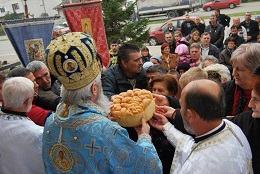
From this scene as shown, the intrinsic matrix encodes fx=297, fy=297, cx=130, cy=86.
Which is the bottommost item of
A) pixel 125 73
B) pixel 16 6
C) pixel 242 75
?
pixel 16 6

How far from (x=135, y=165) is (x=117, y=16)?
9.59 m

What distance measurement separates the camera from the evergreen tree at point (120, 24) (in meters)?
10.8

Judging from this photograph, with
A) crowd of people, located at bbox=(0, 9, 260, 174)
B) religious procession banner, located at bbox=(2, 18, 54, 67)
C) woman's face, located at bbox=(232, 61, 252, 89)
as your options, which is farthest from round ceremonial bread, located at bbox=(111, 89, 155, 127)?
religious procession banner, located at bbox=(2, 18, 54, 67)

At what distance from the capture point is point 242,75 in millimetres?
2922

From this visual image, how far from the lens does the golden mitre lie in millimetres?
1816

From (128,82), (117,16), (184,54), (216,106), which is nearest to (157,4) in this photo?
(117,16)

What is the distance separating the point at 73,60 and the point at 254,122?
1.46 metres

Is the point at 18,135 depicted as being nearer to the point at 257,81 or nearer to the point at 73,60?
the point at 73,60

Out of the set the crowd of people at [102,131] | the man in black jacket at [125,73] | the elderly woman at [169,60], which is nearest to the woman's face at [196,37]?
the elderly woman at [169,60]

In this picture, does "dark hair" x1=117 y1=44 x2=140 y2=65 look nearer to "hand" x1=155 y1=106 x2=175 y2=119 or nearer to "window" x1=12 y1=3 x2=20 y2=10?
"hand" x1=155 y1=106 x2=175 y2=119

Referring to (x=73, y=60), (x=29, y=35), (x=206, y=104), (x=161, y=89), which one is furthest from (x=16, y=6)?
(x=206, y=104)

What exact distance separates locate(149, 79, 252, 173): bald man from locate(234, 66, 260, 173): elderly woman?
0.27 m

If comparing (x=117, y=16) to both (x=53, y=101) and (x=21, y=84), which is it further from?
(x=21, y=84)

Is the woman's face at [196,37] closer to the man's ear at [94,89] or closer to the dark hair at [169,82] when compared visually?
the dark hair at [169,82]
